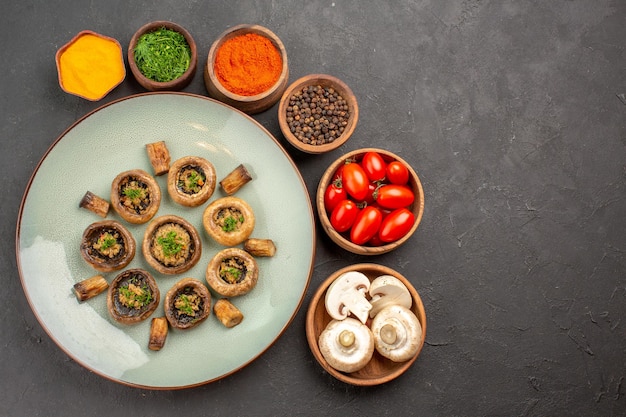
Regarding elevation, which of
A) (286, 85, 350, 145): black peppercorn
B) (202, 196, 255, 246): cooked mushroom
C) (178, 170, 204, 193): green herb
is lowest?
(202, 196, 255, 246): cooked mushroom

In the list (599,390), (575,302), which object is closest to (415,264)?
(575,302)

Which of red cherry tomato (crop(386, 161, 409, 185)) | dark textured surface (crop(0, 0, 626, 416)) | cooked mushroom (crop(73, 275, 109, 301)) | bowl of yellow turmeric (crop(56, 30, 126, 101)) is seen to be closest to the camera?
cooked mushroom (crop(73, 275, 109, 301))

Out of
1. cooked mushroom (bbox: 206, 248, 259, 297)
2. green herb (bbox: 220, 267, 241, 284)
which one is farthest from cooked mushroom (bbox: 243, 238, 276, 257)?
green herb (bbox: 220, 267, 241, 284)

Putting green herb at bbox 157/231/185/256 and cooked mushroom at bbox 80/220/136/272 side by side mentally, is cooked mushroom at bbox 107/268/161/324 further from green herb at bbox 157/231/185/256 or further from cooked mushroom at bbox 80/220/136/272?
green herb at bbox 157/231/185/256

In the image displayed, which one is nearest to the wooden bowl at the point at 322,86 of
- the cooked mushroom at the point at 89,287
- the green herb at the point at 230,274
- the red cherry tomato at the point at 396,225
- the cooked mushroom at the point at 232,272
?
the red cherry tomato at the point at 396,225

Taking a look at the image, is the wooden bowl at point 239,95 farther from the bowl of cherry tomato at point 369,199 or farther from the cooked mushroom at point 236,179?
the bowl of cherry tomato at point 369,199

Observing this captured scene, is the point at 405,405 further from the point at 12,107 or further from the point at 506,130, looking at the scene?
the point at 12,107
